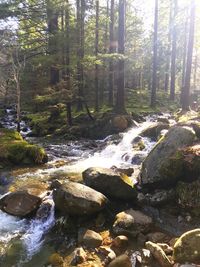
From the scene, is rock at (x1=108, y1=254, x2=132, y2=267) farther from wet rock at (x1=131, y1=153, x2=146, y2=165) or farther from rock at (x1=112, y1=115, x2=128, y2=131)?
rock at (x1=112, y1=115, x2=128, y2=131)

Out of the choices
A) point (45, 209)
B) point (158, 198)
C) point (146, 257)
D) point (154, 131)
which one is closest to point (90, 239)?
A: point (146, 257)

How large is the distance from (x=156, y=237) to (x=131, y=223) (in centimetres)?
65

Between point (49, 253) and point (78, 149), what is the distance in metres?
9.05

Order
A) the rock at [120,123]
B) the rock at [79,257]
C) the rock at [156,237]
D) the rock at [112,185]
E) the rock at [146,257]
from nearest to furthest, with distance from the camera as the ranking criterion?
the rock at [146,257] → the rock at [79,257] → the rock at [156,237] → the rock at [112,185] → the rock at [120,123]

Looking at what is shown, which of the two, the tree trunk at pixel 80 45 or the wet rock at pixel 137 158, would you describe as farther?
the tree trunk at pixel 80 45

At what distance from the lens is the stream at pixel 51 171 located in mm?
6719

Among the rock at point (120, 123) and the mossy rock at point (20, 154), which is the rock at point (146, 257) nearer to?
the mossy rock at point (20, 154)

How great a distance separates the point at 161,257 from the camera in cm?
593

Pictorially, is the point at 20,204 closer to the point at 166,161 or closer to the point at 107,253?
the point at 107,253

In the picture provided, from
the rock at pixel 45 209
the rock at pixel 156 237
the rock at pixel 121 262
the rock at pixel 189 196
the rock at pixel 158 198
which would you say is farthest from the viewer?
the rock at pixel 158 198

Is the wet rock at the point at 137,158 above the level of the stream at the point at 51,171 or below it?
above

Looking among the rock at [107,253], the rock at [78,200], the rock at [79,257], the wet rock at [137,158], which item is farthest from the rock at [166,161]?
the wet rock at [137,158]

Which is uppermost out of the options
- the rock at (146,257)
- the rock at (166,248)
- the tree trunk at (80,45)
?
the tree trunk at (80,45)

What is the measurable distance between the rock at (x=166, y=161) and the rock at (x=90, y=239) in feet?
8.20
